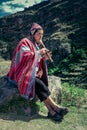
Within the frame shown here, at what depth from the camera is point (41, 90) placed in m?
7.07

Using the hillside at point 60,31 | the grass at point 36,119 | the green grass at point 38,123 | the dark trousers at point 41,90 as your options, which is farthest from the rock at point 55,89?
the hillside at point 60,31

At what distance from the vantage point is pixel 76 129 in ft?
22.7

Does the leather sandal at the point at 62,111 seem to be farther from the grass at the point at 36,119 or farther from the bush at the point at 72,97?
the bush at the point at 72,97

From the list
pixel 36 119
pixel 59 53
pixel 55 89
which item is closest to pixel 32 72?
pixel 36 119

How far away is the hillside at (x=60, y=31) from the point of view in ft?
128

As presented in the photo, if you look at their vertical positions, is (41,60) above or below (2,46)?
above

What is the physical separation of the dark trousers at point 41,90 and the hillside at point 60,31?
64.2 ft

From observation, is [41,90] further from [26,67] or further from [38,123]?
[38,123]

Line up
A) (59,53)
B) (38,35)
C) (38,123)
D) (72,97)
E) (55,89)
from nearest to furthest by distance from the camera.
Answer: (38,123), (38,35), (55,89), (72,97), (59,53)

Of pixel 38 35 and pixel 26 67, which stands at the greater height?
pixel 38 35

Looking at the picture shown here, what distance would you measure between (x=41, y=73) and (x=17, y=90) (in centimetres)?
66

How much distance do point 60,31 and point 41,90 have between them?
5318cm

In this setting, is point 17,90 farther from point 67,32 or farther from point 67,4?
point 67,4

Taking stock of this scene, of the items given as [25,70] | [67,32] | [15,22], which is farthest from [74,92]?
[15,22]
